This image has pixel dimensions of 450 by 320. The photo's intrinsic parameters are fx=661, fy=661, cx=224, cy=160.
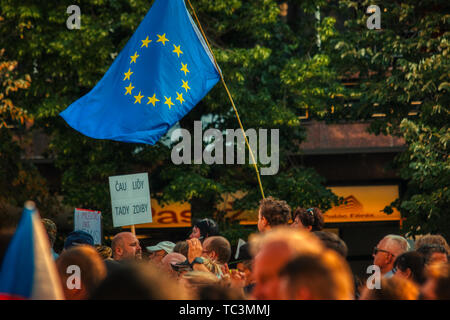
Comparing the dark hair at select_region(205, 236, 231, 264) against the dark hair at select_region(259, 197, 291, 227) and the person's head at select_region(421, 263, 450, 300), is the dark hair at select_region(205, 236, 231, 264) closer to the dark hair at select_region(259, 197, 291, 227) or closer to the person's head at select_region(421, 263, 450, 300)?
the dark hair at select_region(259, 197, 291, 227)

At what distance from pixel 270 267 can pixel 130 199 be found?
6807 mm

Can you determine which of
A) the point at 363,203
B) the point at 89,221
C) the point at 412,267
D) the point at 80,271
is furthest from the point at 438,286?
the point at 363,203

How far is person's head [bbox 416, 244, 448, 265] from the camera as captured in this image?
5.40 m

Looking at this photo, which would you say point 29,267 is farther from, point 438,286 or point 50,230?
point 50,230

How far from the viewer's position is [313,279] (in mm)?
2344

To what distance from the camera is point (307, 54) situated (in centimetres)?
1334

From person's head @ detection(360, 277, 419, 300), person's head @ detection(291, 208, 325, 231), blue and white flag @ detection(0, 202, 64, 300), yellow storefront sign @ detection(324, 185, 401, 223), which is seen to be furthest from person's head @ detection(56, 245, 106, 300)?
yellow storefront sign @ detection(324, 185, 401, 223)

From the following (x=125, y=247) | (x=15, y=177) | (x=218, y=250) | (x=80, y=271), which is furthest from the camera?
(x=15, y=177)

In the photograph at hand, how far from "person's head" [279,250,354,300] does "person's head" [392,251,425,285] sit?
8.72 feet

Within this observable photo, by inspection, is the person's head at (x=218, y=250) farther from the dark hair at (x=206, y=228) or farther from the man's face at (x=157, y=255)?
the man's face at (x=157, y=255)

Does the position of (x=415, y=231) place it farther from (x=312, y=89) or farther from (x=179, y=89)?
(x=179, y=89)

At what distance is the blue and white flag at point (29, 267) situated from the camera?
2.34 meters

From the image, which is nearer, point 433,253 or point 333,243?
point 333,243

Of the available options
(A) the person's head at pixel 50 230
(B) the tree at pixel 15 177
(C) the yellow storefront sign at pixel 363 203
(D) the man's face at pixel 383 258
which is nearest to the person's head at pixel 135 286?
(D) the man's face at pixel 383 258
